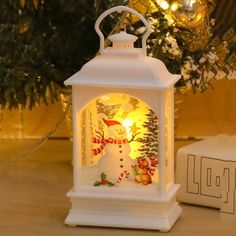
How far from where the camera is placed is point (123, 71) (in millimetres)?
930

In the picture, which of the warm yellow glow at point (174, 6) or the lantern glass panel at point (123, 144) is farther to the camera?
the warm yellow glow at point (174, 6)

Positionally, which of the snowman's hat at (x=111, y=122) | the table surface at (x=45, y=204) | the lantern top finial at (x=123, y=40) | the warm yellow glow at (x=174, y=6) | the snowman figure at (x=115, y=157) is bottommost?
the table surface at (x=45, y=204)

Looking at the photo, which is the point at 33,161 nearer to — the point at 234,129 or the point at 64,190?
the point at 64,190

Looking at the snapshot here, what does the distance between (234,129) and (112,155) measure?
55 cm

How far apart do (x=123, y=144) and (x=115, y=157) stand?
0.02 meters

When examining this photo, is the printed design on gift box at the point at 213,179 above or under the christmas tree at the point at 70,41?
under

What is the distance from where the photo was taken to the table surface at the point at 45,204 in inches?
37.4

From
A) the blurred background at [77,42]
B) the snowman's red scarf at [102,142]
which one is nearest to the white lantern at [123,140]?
the snowman's red scarf at [102,142]

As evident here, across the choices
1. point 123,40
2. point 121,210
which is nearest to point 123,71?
point 123,40

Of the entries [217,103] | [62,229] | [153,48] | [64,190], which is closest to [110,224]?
[62,229]

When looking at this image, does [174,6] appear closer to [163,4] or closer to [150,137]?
[163,4]

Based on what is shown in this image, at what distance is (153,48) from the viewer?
116 centimetres

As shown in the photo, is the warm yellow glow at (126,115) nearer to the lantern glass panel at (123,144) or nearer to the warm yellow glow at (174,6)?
the lantern glass panel at (123,144)

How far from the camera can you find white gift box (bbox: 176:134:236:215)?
1.00 m
